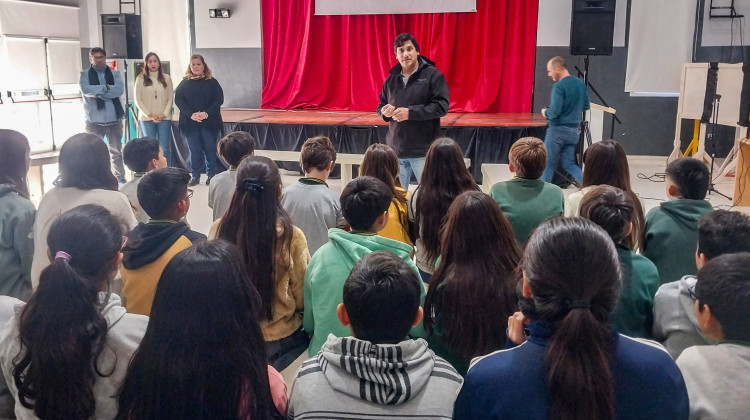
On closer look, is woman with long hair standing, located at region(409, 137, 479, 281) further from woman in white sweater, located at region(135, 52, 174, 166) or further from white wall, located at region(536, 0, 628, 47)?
white wall, located at region(536, 0, 628, 47)

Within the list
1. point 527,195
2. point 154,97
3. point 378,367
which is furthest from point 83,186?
point 154,97

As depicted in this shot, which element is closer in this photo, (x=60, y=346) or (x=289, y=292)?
(x=60, y=346)

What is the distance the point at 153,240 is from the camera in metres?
1.85

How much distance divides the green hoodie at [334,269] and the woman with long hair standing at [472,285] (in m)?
0.12

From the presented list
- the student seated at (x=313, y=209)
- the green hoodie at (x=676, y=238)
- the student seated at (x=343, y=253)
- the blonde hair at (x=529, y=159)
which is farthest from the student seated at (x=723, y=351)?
the student seated at (x=313, y=209)

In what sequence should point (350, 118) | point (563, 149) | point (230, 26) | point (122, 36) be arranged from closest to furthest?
point (563, 149), point (350, 118), point (122, 36), point (230, 26)

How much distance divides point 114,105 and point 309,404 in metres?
6.18

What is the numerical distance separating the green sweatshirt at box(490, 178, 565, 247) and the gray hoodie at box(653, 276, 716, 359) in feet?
3.03

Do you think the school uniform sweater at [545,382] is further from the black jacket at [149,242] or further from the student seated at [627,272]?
the black jacket at [149,242]

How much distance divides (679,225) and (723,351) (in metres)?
1.04

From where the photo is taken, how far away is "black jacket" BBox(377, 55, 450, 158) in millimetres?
4059

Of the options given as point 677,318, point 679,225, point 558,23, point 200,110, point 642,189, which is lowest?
point 642,189

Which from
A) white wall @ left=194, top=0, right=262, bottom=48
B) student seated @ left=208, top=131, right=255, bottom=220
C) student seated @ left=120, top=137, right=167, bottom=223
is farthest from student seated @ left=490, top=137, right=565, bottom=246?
Result: white wall @ left=194, top=0, right=262, bottom=48

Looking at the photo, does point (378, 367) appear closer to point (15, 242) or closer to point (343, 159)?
point (15, 242)
